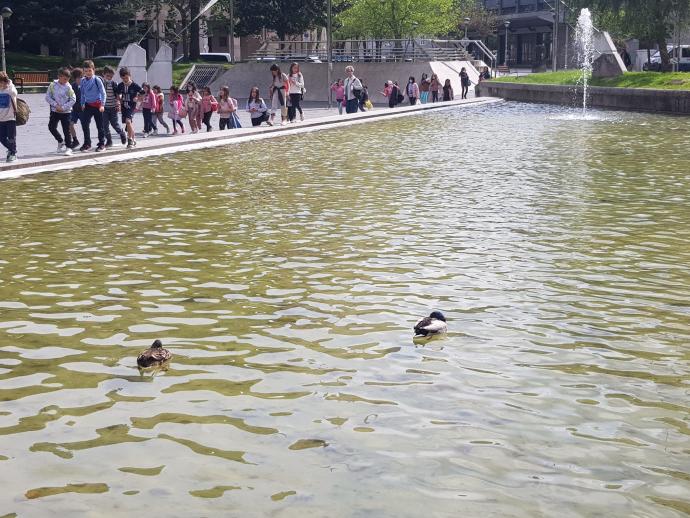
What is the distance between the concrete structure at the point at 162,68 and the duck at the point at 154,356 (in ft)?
127

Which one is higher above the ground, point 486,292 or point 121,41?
point 121,41

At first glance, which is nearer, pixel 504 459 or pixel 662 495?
pixel 662 495

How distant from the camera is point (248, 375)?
648cm

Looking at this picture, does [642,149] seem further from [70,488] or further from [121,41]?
[121,41]

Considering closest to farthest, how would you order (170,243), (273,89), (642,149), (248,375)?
1. (248,375)
2. (170,243)
3. (642,149)
4. (273,89)

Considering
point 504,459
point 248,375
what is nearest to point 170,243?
point 248,375

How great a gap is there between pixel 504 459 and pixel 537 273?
4.62 metres

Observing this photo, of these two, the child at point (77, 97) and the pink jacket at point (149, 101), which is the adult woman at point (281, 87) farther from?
the child at point (77, 97)

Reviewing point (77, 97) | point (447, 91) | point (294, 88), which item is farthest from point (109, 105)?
point (447, 91)

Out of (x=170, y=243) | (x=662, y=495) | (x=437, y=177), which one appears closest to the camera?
(x=662, y=495)

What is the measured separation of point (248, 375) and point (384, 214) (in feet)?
23.0

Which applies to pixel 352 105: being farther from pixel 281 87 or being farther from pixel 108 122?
pixel 108 122

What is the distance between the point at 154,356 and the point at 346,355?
4.20 ft

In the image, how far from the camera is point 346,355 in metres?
6.93
